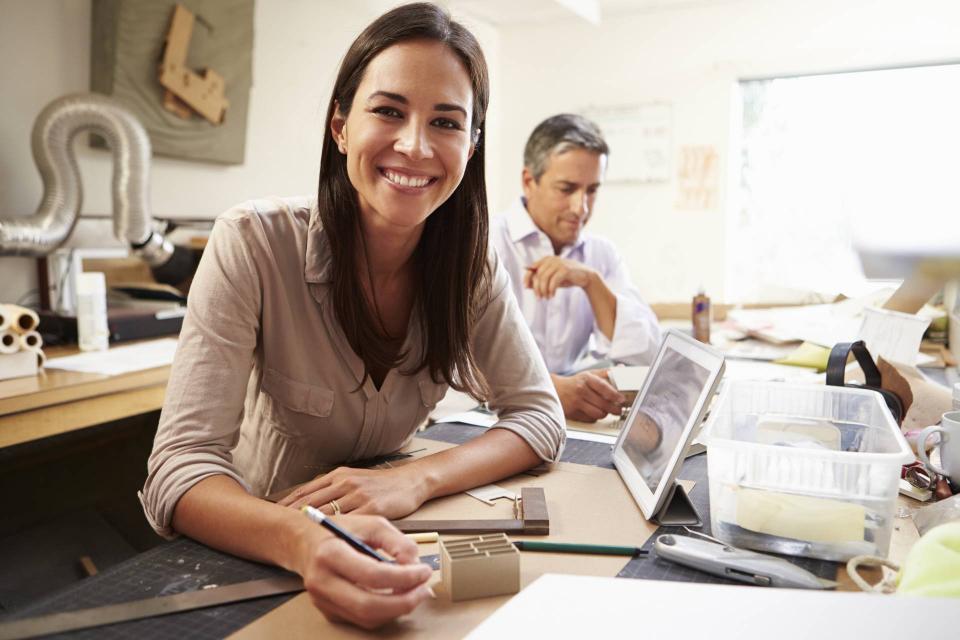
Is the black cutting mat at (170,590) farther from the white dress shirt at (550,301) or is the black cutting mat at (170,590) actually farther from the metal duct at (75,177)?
the metal duct at (75,177)

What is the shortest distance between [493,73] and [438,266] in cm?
415

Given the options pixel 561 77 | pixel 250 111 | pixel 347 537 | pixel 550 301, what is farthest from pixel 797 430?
pixel 561 77

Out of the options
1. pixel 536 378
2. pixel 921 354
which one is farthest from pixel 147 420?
pixel 921 354

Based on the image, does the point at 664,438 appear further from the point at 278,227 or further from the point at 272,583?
the point at 278,227

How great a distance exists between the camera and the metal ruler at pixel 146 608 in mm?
700

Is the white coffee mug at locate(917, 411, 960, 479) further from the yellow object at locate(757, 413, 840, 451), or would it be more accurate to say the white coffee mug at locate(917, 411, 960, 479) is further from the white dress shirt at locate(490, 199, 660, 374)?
the white dress shirt at locate(490, 199, 660, 374)

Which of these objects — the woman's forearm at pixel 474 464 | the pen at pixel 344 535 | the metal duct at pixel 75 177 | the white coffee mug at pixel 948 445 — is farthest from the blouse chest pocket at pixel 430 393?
the metal duct at pixel 75 177

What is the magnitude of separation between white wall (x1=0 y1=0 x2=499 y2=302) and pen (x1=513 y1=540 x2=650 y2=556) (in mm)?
889

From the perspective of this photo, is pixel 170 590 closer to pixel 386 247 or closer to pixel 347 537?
pixel 347 537

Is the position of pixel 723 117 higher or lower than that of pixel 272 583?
higher

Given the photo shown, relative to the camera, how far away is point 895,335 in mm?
1661

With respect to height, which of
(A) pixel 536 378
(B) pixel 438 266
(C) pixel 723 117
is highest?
(C) pixel 723 117

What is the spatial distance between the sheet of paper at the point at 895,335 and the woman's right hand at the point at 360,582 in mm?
1259

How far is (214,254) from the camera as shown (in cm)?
112
